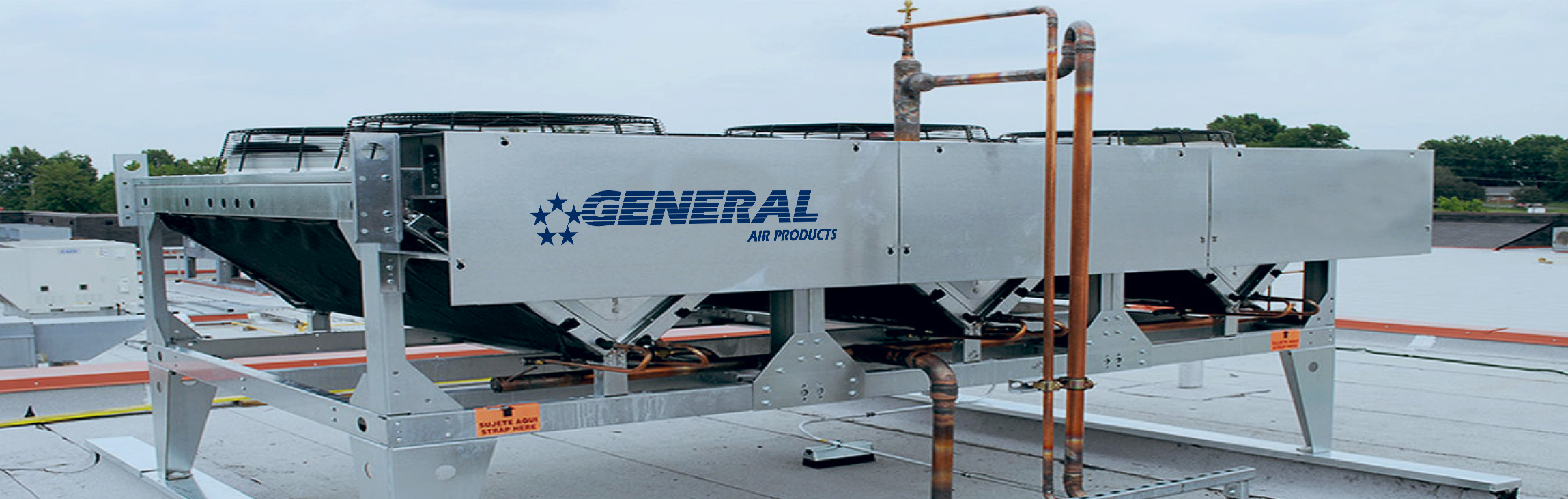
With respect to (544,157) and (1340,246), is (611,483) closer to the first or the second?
(544,157)

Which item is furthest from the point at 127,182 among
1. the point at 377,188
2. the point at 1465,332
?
the point at 1465,332

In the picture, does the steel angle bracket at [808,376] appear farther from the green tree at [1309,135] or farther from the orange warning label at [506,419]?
the green tree at [1309,135]

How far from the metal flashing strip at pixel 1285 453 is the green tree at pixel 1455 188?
36.9 m

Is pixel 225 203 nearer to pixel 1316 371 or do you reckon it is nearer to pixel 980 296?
pixel 980 296

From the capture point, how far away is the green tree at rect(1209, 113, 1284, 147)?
25.3 m

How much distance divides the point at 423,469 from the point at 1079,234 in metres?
1.89

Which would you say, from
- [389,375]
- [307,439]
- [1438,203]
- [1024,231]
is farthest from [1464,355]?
[1438,203]

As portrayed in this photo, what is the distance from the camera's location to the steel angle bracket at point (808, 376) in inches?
144

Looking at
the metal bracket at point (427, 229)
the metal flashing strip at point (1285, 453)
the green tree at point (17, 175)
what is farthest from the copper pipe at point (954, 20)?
the green tree at point (17, 175)

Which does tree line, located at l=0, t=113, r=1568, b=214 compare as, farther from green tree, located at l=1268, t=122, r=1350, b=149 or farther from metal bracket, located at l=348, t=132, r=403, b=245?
metal bracket, located at l=348, t=132, r=403, b=245

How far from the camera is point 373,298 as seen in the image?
10.2 ft

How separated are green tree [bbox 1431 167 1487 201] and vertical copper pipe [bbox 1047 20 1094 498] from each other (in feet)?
129

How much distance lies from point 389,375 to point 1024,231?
1.94m

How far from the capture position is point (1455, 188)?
3922 cm
